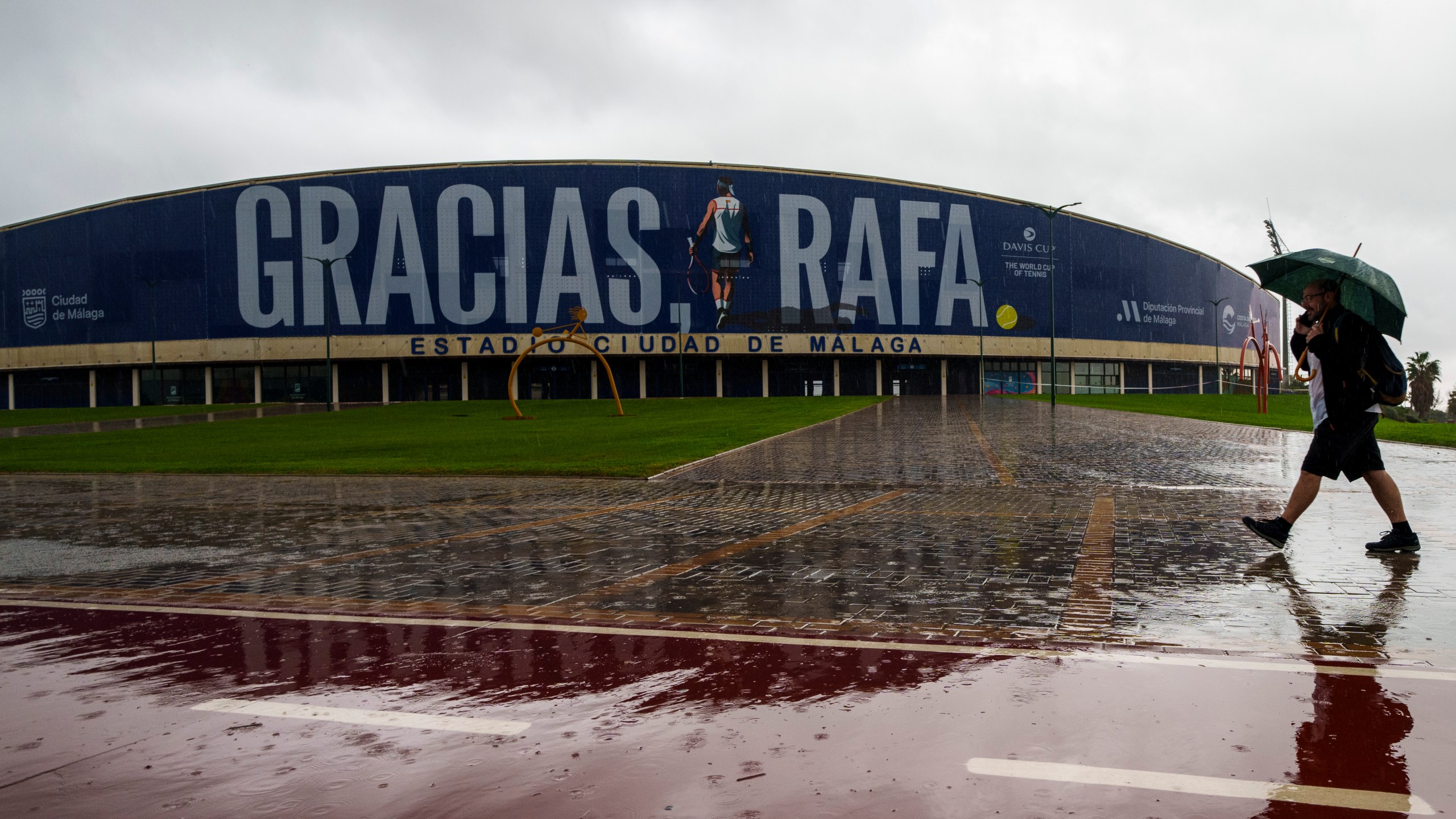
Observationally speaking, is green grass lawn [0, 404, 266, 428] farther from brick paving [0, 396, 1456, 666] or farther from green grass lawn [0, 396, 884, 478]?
brick paving [0, 396, 1456, 666]

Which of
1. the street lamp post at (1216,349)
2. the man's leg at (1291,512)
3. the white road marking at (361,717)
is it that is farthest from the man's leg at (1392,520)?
the street lamp post at (1216,349)

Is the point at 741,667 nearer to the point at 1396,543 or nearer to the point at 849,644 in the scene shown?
the point at 849,644

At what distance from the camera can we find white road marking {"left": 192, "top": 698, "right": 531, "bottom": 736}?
3.62 m

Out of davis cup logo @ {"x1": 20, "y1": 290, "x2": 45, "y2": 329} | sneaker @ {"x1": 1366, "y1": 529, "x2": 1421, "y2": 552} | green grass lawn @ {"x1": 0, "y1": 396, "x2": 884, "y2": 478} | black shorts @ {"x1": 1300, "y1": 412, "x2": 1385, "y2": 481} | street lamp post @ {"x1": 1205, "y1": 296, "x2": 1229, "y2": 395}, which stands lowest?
sneaker @ {"x1": 1366, "y1": 529, "x2": 1421, "y2": 552}

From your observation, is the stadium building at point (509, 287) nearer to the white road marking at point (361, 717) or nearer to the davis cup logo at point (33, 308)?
the davis cup logo at point (33, 308)

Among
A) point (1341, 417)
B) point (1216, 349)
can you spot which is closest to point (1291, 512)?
point (1341, 417)

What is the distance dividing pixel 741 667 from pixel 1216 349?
9074 centimetres

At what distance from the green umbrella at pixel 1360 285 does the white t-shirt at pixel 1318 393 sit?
1.55ft

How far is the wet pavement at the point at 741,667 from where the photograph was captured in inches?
120

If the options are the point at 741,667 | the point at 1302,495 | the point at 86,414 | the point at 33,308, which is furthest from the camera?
the point at 33,308

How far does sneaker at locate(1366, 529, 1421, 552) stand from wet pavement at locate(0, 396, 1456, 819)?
23cm

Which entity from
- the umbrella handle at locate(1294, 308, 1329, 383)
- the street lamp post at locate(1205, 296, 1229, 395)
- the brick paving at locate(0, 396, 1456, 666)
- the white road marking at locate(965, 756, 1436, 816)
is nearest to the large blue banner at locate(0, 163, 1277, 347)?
the street lamp post at locate(1205, 296, 1229, 395)

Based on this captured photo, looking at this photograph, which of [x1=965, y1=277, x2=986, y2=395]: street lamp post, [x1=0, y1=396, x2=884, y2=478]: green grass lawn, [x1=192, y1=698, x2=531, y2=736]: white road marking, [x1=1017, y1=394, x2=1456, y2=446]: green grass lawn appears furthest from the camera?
[x1=965, y1=277, x2=986, y2=395]: street lamp post

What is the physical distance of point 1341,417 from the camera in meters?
7.04
